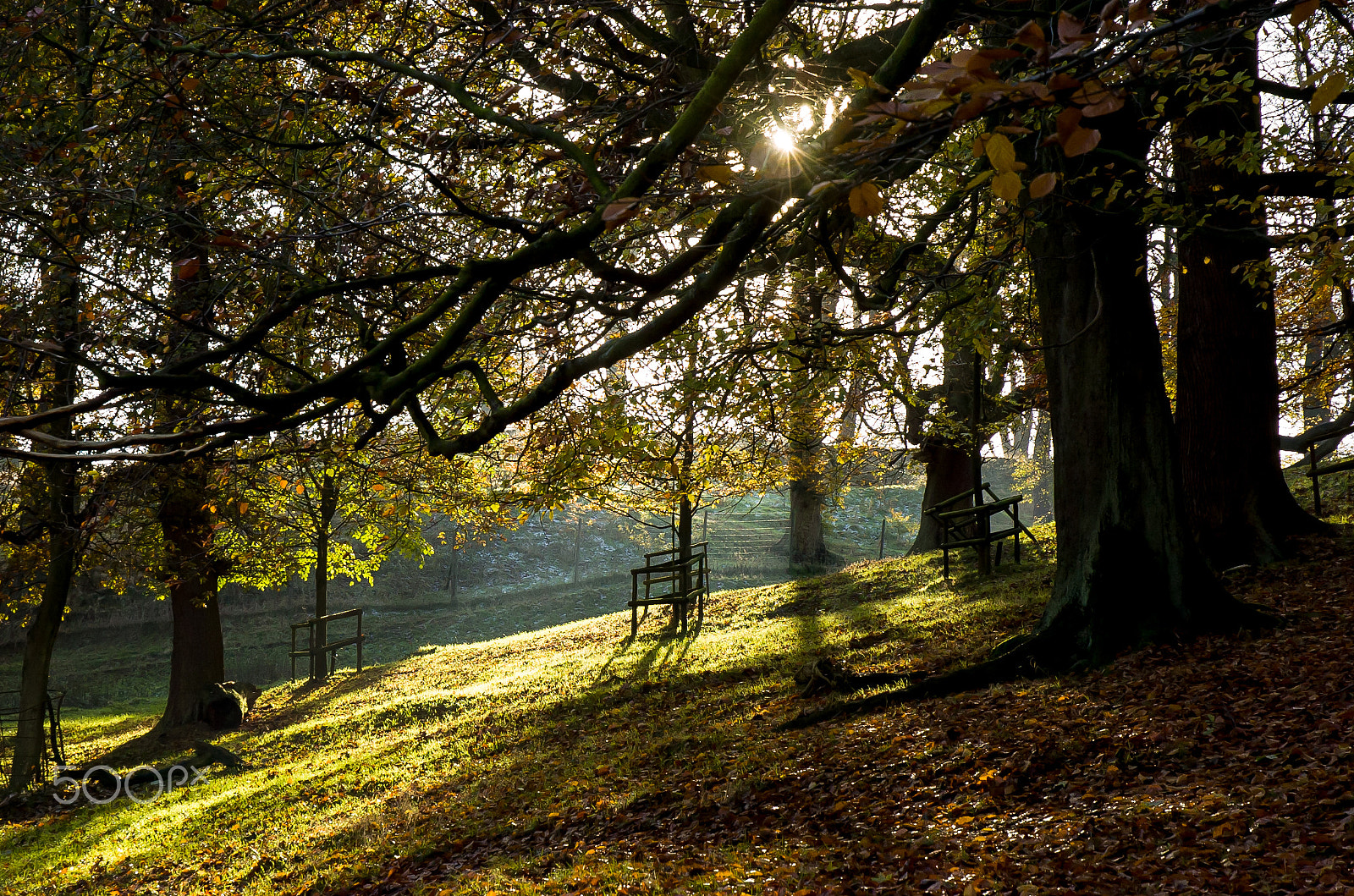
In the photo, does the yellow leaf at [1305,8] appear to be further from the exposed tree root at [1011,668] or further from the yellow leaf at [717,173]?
the exposed tree root at [1011,668]

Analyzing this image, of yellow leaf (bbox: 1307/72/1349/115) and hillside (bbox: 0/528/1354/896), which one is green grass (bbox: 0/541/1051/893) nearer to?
hillside (bbox: 0/528/1354/896)

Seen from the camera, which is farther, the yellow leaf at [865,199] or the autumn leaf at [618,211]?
the autumn leaf at [618,211]

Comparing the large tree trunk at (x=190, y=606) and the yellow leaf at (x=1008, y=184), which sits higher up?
the yellow leaf at (x=1008, y=184)

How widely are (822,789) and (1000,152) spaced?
478 centimetres

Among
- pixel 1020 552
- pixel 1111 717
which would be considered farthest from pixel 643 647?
pixel 1111 717

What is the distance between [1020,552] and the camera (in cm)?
1628

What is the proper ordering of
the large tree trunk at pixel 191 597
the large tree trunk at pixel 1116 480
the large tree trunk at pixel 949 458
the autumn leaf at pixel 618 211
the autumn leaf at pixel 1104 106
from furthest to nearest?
the large tree trunk at pixel 949 458, the large tree trunk at pixel 191 597, the large tree trunk at pixel 1116 480, the autumn leaf at pixel 618 211, the autumn leaf at pixel 1104 106

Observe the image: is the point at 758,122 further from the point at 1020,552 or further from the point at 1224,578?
the point at 1020,552

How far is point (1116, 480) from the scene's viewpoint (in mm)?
6953

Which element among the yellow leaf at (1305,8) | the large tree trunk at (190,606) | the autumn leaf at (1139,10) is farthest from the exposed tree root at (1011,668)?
the large tree trunk at (190,606)

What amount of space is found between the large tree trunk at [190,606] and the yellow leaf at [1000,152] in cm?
1457

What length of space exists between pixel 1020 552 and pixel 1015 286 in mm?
7456

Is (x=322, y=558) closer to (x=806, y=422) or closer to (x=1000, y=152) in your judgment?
(x=806, y=422)

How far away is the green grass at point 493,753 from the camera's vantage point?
6777 mm
